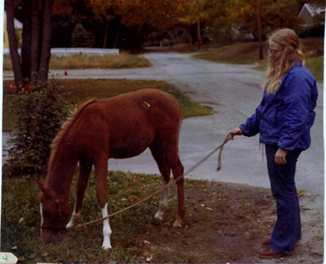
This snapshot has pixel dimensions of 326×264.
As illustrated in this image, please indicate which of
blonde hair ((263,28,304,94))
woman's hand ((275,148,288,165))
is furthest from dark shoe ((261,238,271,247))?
blonde hair ((263,28,304,94))

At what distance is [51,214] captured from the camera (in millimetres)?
4461

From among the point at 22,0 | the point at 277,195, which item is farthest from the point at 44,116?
the point at 277,195

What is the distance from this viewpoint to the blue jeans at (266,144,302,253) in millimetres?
4312

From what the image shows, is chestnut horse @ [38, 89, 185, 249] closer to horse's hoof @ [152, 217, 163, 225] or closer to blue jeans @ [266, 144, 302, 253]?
horse's hoof @ [152, 217, 163, 225]

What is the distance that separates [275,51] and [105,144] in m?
1.61

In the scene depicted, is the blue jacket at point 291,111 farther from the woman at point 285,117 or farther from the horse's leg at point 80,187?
the horse's leg at point 80,187

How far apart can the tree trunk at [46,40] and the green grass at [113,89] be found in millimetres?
258

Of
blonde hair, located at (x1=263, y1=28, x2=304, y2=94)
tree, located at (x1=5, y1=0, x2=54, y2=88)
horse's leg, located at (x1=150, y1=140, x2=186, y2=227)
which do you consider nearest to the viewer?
blonde hair, located at (x1=263, y1=28, x2=304, y2=94)

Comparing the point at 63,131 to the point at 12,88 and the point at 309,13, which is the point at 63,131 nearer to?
the point at 12,88

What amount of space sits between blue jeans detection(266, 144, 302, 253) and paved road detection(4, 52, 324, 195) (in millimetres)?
756

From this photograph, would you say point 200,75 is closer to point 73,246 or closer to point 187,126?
point 187,126

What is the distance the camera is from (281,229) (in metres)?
4.53

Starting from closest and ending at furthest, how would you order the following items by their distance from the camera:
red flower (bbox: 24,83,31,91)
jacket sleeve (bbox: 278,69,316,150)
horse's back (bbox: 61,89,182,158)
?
jacket sleeve (bbox: 278,69,316,150)
horse's back (bbox: 61,89,182,158)
red flower (bbox: 24,83,31,91)

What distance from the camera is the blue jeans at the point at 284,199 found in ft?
14.1
